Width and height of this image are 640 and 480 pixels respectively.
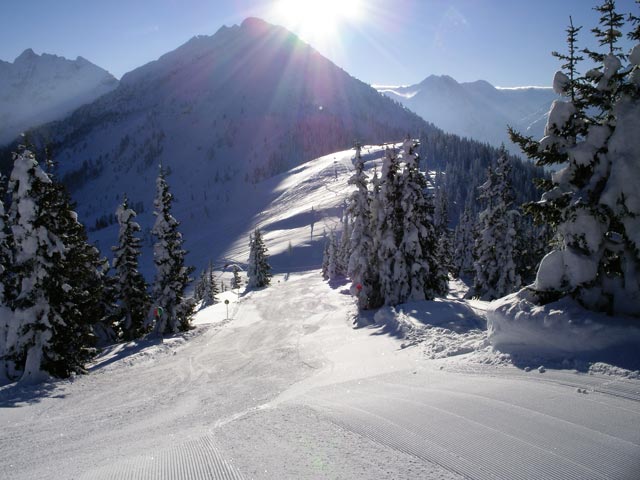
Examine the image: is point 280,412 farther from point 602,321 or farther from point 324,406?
point 602,321

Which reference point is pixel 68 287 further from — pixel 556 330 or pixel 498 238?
pixel 498 238

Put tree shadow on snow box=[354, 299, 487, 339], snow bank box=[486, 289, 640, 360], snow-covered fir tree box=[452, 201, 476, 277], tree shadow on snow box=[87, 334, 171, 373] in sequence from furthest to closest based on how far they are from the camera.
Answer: snow-covered fir tree box=[452, 201, 476, 277]
tree shadow on snow box=[87, 334, 171, 373]
tree shadow on snow box=[354, 299, 487, 339]
snow bank box=[486, 289, 640, 360]

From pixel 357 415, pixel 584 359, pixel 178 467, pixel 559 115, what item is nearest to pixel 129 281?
pixel 178 467

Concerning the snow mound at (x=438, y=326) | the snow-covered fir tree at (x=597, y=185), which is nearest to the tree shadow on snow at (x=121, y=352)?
the snow mound at (x=438, y=326)

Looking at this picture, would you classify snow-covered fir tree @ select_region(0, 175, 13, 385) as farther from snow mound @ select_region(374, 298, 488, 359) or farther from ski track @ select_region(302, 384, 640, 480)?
ski track @ select_region(302, 384, 640, 480)

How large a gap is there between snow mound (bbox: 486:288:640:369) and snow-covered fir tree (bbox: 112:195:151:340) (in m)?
27.2

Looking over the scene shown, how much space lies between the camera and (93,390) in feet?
53.9

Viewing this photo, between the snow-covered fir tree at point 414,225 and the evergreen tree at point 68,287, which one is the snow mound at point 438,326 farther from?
the evergreen tree at point 68,287

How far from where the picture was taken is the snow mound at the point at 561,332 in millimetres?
8836

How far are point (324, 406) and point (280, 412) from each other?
96 cm

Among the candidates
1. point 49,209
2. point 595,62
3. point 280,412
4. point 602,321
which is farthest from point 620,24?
point 49,209

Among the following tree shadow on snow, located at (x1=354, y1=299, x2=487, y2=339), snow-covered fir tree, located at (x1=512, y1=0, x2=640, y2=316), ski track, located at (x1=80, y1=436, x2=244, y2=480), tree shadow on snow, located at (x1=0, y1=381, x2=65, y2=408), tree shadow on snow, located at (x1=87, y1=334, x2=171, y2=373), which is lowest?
tree shadow on snow, located at (x1=87, y1=334, x2=171, y2=373)

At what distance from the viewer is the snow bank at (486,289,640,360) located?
903cm

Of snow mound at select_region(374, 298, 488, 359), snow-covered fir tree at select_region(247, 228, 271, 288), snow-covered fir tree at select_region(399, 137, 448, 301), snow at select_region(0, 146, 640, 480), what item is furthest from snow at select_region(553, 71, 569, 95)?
snow-covered fir tree at select_region(247, 228, 271, 288)
